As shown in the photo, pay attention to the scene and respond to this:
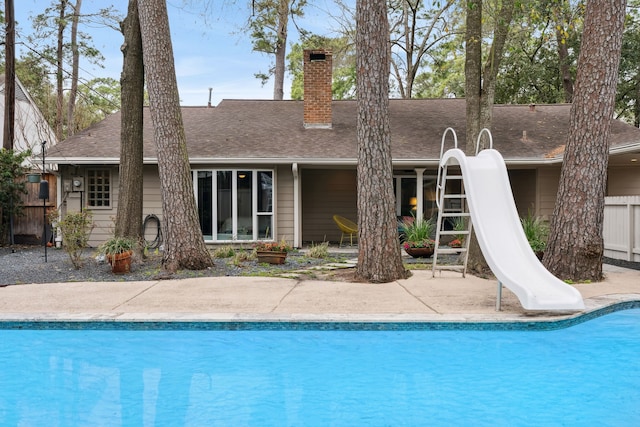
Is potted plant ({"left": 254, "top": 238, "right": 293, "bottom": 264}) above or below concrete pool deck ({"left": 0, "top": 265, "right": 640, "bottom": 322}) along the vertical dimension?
above

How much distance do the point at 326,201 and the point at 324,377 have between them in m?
11.0

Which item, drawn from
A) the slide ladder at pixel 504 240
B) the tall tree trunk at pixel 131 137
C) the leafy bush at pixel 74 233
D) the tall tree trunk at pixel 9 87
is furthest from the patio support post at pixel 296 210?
the tall tree trunk at pixel 9 87

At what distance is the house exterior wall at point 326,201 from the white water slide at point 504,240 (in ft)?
24.9

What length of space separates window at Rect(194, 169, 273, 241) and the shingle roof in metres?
0.56

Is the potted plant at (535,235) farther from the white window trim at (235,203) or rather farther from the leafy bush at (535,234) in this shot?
the white window trim at (235,203)

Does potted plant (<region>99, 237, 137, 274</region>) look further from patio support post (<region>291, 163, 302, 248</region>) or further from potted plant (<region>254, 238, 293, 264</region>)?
patio support post (<region>291, 163, 302, 248</region>)

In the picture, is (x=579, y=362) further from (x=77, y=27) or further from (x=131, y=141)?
(x=77, y=27)

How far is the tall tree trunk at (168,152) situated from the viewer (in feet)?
28.5

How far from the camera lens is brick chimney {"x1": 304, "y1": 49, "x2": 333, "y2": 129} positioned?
46.7ft

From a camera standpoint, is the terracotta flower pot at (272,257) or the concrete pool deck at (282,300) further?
the terracotta flower pot at (272,257)

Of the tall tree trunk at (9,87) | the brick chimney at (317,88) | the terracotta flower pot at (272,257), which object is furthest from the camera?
the tall tree trunk at (9,87)

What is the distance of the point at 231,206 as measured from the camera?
1269 cm

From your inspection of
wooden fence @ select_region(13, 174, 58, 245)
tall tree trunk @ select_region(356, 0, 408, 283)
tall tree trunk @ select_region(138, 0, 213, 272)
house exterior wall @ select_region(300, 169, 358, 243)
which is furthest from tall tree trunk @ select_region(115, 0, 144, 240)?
house exterior wall @ select_region(300, 169, 358, 243)

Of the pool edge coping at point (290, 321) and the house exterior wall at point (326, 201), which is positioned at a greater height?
the house exterior wall at point (326, 201)
